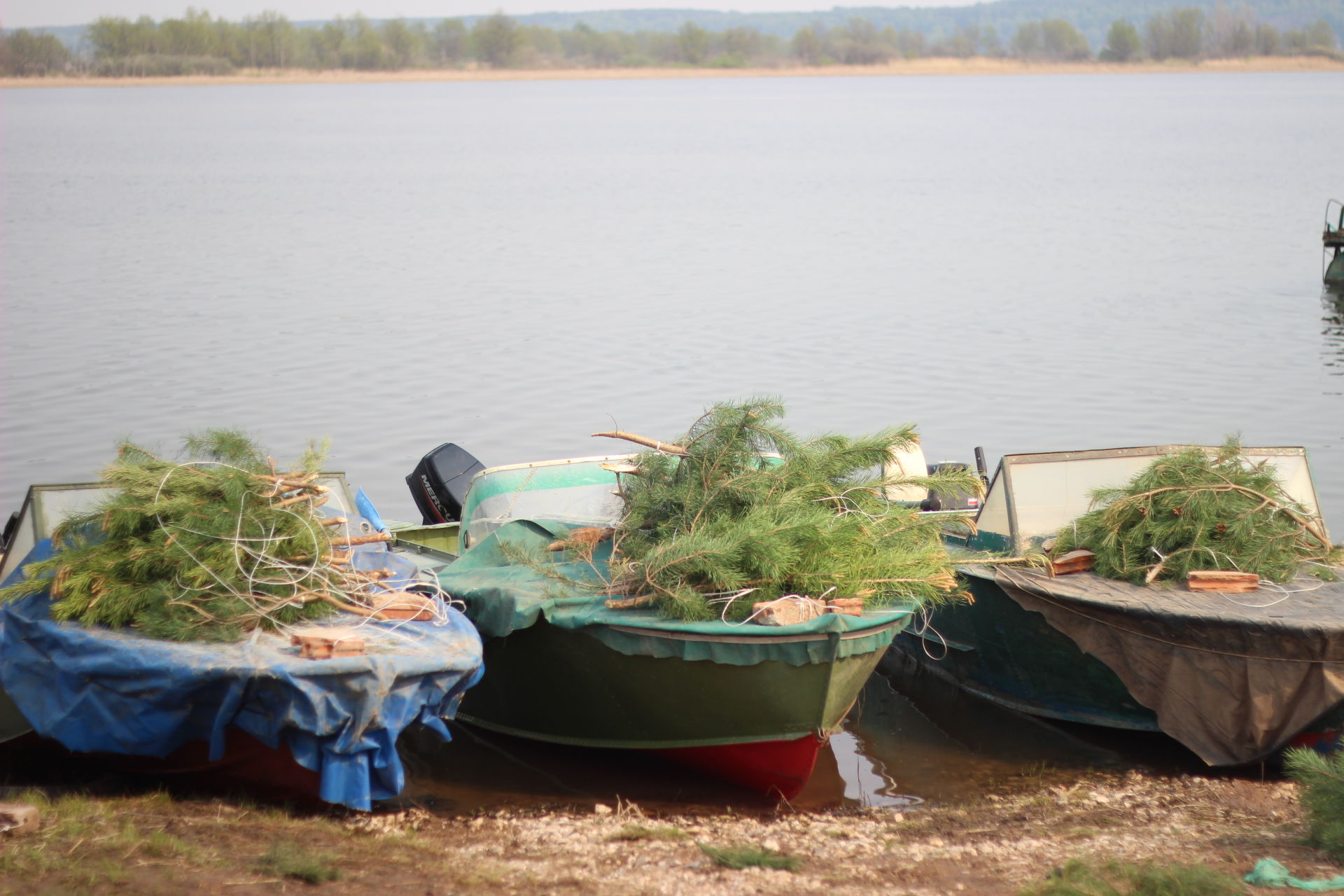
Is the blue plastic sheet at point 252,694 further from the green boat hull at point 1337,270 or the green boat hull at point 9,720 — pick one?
the green boat hull at point 1337,270

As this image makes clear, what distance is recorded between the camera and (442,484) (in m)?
11.9

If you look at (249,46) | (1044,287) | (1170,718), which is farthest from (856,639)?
(249,46)

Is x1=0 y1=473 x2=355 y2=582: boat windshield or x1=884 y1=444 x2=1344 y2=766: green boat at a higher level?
x1=0 y1=473 x2=355 y2=582: boat windshield

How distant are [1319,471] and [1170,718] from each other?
1042cm

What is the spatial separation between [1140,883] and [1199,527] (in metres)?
3.25

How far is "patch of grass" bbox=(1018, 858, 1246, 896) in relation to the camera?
5.25m

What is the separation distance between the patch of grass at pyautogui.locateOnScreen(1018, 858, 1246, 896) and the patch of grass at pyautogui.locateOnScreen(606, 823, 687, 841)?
188 cm

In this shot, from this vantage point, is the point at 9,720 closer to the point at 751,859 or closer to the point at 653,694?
the point at 653,694

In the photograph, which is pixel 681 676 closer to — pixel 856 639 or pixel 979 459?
pixel 856 639

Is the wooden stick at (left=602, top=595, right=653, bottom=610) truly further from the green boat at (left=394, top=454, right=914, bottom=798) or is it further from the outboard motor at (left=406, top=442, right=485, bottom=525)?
the outboard motor at (left=406, top=442, right=485, bottom=525)

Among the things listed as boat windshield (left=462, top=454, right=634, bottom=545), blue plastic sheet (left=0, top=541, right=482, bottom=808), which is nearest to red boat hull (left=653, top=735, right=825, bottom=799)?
blue plastic sheet (left=0, top=541, right=482, bottom=808)

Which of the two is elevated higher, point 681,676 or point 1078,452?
point 1078,452

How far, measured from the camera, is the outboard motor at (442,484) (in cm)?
1188

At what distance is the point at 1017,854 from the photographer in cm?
639
